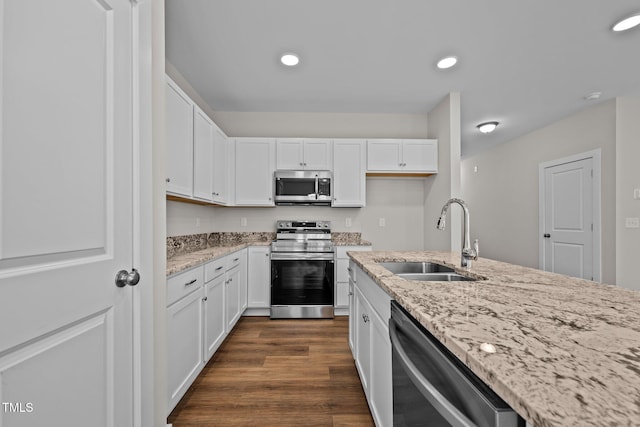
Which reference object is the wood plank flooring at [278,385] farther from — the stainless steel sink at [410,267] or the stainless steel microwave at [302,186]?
the stainless steel microwave at [302,186]

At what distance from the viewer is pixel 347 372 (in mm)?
2121

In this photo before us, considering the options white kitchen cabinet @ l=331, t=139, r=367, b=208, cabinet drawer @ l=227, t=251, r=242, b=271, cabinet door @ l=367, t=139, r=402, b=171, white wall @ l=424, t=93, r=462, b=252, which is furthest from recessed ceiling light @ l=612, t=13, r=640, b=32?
cabinet drawer @ l=227, t=251, r=242, b=271

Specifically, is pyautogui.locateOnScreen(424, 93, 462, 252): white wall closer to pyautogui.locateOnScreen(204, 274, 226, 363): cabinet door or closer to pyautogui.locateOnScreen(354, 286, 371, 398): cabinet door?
pyautogui.locateOnScreen(354, 286, 371, 398): cabinet door

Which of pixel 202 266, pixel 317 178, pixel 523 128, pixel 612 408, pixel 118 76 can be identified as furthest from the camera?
pixel 523 128

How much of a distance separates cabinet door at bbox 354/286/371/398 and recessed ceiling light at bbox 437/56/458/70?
227cm

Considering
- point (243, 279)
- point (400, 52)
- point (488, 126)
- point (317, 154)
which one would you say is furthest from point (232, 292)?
point (488, 126)

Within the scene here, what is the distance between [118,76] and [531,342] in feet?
5.06

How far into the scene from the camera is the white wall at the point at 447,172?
3.29 m

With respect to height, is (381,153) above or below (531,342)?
above

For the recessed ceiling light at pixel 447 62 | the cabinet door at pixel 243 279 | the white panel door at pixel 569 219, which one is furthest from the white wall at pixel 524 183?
the cabinet door at pixel 243 279

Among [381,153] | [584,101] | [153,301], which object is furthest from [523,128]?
[153,301]

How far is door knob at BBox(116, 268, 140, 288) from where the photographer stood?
1.06 meters

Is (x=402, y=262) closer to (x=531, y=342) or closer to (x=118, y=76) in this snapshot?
(x=531, y=342)

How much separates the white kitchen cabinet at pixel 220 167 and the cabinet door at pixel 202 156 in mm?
101
